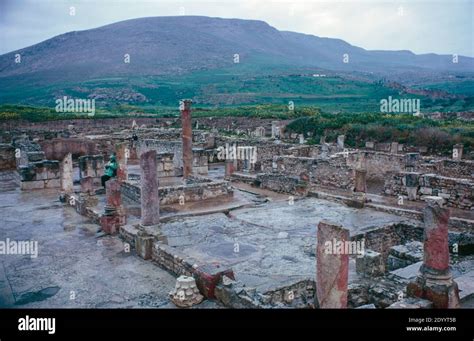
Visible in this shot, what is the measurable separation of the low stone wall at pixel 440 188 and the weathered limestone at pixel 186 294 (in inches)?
383

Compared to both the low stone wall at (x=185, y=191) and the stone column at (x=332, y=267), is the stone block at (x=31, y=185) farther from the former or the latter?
the stone column at (x=332, y=267)

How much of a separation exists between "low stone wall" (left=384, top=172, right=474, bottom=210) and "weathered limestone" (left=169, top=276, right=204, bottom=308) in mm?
9728

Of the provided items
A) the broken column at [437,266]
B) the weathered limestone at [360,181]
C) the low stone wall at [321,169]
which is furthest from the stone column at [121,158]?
the broken column at [437,266]

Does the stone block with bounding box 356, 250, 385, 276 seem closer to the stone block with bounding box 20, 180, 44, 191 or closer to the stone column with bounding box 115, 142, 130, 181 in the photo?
the stone column with bounding box 115, 142, 130, 181

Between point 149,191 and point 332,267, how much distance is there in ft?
18.0

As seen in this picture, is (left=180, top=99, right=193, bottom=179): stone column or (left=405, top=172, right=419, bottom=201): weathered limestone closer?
(left=405, top=172, right=419, bottom=201): weathered limestone

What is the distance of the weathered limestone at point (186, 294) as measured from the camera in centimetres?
727

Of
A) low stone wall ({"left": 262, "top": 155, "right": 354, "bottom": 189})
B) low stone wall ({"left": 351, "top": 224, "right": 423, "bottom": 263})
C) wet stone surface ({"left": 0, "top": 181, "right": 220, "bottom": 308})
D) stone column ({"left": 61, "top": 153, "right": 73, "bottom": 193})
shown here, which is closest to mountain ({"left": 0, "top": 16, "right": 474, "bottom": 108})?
stone column ({"left": 61, "top": 153, "right": 73, "bottom": 193})

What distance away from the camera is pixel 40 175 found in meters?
17.7

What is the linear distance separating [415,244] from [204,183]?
7748mm

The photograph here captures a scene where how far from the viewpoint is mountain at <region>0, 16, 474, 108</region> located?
88.6 metres

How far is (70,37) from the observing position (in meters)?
119

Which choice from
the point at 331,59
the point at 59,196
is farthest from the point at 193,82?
the point at 59,196
